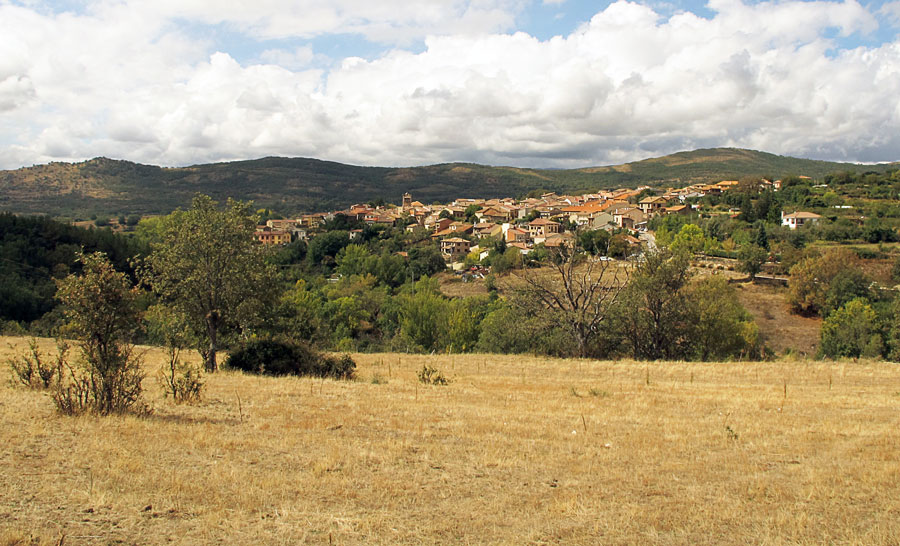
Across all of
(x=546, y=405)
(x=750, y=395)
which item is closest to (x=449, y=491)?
(x=546, y=405)

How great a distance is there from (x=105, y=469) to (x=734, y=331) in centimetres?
3431

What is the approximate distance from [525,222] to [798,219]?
4531 centimetres

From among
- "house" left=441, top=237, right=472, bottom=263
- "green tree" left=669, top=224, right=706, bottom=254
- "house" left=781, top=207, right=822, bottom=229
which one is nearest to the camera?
"green tree" left=669, top=224, right=706, bottom=254

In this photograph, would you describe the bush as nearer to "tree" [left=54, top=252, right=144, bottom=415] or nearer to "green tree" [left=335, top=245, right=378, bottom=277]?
"tree" [left=54, top=252, right=144, bottom=415]

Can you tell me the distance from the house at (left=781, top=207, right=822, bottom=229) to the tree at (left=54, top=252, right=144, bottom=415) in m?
83.0

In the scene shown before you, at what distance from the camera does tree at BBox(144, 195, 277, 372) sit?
56.9ft

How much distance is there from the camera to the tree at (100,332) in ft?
32.8

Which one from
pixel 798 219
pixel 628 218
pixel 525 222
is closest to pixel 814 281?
pixel 798 219

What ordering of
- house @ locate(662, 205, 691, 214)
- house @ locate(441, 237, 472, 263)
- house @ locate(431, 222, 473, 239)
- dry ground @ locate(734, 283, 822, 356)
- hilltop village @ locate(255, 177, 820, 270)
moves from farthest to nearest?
house @ locate(431, 222, 473, 239) → house @ locate(662, 205, 691, 214) → house @ locate(441, 237, 472, 263) → hilltop village @ locate(255, 177, 820, 270) → dry ground @ locate(734, 283, 822, 356)

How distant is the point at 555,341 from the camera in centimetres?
2695

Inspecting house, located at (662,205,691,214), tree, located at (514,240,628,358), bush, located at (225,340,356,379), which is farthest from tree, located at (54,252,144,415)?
house, located at (662,205,691,214)

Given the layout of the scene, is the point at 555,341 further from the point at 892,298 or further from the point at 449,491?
the point at 892,298

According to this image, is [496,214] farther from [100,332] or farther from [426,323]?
[100,332]

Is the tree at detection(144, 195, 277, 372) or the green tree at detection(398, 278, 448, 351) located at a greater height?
the tree at detection(144, 195, 277, 372)
